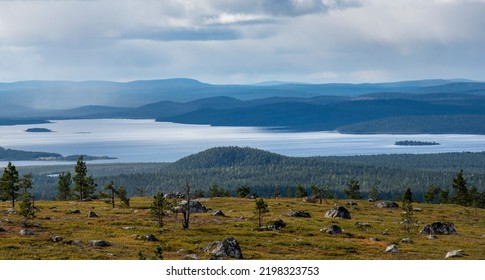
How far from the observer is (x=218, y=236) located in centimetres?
8512

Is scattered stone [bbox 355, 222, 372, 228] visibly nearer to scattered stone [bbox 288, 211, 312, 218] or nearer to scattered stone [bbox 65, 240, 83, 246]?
scattered stone [bbox 288, 211, 312, 218]

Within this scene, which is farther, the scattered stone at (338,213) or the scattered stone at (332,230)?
the scattered stone at (338,213)

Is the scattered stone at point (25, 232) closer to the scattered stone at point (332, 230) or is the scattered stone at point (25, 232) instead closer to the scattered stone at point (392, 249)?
the scattered stone at point (332, 230)

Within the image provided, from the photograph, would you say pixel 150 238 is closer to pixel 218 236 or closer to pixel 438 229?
pixel 218 236

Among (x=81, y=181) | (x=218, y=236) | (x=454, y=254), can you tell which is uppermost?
(x=81, y=181)

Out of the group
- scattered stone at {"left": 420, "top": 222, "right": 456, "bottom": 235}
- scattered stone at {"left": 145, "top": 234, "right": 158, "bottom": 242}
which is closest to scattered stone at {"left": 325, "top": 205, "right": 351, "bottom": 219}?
scattered stone at {"left": 420, "top": 222, "right": 456, "bottom": 235}

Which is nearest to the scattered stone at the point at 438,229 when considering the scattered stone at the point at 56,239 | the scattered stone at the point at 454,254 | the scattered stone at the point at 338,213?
the scattered stone at the point at 338,213

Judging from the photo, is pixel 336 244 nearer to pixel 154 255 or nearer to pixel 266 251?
pixel 266 251

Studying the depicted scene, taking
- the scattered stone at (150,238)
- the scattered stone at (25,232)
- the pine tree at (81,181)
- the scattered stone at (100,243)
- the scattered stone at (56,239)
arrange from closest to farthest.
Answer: the scattered stone at (100,243), the scattered stone at (56,239), the scattered stone at (150,238), the scattered stone at (25,232), the pine tree at (81,181)

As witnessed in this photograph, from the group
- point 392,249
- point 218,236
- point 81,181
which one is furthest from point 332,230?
point 81,181

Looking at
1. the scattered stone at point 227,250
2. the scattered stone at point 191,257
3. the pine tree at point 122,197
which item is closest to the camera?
the scattered stone at point 191,257

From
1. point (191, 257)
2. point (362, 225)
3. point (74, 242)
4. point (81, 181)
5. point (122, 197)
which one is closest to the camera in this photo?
point (191, 257)

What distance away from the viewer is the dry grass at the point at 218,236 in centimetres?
7256
